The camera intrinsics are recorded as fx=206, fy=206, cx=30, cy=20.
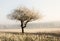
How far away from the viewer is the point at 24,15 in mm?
18359

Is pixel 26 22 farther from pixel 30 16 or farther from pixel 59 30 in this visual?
pixel 59 30

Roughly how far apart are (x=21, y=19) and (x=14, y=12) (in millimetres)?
1114

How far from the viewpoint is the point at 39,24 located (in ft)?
54.5

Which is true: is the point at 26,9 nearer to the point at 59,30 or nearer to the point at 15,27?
the point at 15,27

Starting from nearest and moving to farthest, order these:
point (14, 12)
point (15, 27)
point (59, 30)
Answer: point (59, 30) < point (15, 27) < point (14, 12)

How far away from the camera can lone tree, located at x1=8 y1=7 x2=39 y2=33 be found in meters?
18.1

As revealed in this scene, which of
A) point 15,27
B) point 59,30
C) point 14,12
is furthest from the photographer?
point 14,12

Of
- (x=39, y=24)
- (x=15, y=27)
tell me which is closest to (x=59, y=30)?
(x=39, y=24)

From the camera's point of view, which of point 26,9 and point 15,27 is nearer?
point 15,27

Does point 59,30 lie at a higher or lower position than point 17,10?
lower

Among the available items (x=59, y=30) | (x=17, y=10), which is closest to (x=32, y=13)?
(x=17, y=10)

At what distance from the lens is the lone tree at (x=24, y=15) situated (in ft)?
59.3

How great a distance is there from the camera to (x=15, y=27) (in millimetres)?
16547

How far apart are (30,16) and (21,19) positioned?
2.83ft
